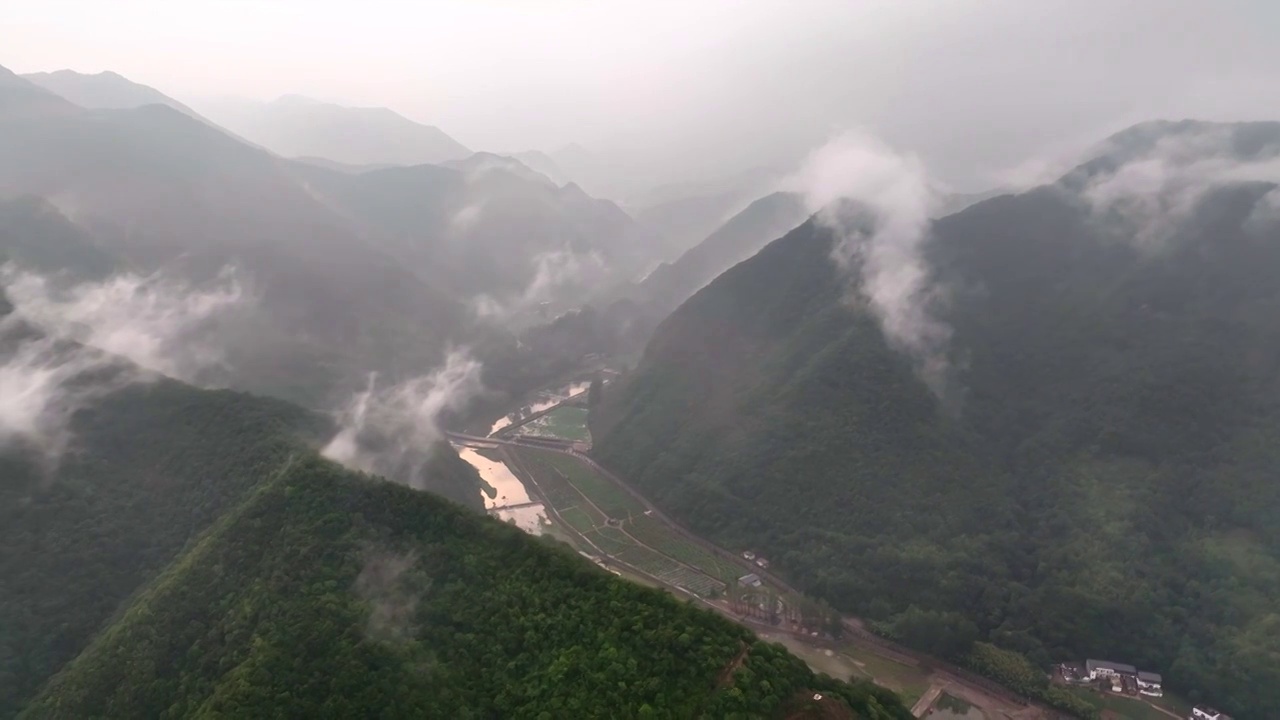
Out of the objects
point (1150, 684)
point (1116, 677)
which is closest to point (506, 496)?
point (1116, 677)

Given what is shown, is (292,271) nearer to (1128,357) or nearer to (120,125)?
(120,125)

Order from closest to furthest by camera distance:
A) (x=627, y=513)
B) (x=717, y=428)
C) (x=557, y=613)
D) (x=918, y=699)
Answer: (x=557, y=613), (x=918, y=699), (x=627, y=513), (x=717, y=428)

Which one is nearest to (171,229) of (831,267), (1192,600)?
(831,267)

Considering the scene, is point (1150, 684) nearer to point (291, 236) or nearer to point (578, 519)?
point (578, 519)

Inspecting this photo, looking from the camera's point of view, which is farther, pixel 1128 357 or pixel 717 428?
pixel 717 428

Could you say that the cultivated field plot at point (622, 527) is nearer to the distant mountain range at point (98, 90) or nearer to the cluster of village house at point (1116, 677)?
the cluster of village house at point (1116, 677)

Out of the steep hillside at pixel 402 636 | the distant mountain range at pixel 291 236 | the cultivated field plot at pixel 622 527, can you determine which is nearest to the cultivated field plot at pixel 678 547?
the cultivated field plot at pixel 622 527

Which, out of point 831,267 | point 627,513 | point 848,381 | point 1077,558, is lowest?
point 627,513
